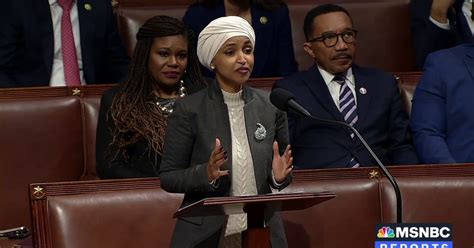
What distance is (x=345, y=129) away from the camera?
2889 mm

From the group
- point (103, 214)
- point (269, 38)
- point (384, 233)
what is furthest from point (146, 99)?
point (384, 233)

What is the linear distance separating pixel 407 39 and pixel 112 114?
1.20 metres

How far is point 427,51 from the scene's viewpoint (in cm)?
338

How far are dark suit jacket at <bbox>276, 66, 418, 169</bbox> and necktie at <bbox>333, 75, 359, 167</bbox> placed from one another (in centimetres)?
2

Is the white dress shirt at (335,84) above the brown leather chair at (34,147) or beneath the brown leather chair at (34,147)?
above

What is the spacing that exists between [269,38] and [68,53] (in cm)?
60

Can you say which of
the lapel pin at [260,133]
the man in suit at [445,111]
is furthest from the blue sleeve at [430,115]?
the lapel pin at [260,133]

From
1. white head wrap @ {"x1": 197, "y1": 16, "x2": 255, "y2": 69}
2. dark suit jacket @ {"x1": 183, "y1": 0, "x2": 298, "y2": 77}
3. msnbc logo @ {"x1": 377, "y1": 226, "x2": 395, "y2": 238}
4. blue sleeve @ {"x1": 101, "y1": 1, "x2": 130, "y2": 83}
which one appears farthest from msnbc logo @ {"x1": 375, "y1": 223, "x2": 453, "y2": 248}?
blue sleeve @ {"x1": 101, "y1": 1, "x2": 130, "y2": 83}

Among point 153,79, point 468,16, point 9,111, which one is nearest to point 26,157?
point 9,111

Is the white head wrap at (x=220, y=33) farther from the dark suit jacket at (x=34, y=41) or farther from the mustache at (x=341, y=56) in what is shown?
the dark suit jacket at (x=34, y=41)

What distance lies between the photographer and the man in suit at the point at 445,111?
9.30 feet

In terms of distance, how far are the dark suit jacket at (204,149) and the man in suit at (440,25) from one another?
132cm

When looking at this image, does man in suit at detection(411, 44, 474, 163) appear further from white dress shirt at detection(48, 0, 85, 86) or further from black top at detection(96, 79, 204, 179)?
white dress shirt at detection(48, 0, 85, 86)

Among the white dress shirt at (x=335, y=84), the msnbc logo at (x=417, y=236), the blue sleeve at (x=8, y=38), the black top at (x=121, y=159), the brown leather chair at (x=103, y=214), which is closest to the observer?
the msnbc logo at (x=417, y=236)
